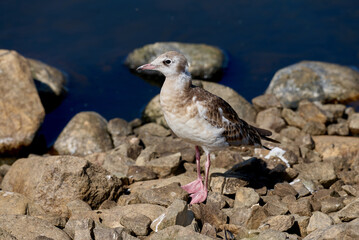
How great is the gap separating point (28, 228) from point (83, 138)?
191 inches

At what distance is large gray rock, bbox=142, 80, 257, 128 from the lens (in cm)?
1086

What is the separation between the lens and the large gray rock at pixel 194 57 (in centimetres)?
1330

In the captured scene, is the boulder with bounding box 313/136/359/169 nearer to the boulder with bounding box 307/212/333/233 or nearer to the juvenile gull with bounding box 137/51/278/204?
the juvenile gull with bounding box 137/51/278/204

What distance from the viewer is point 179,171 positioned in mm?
8430

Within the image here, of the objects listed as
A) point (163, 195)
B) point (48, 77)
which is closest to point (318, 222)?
point (163, 195)

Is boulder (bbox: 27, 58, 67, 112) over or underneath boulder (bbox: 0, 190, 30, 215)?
underneath

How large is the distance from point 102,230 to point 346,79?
829cm

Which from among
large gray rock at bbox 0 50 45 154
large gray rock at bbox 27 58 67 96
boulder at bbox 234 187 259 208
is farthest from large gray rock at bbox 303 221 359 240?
large gray rock at bbox 27 58 67 96

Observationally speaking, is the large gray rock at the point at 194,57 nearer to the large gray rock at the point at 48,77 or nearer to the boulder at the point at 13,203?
the large gray rock at the point at 48,77

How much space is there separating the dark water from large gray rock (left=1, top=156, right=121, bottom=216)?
5.34 meters

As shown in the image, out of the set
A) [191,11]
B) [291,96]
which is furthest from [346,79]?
[191,11]

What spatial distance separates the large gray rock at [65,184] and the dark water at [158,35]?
5.34 m

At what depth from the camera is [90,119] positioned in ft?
35.3

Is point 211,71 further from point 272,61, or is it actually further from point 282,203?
point 282,203
